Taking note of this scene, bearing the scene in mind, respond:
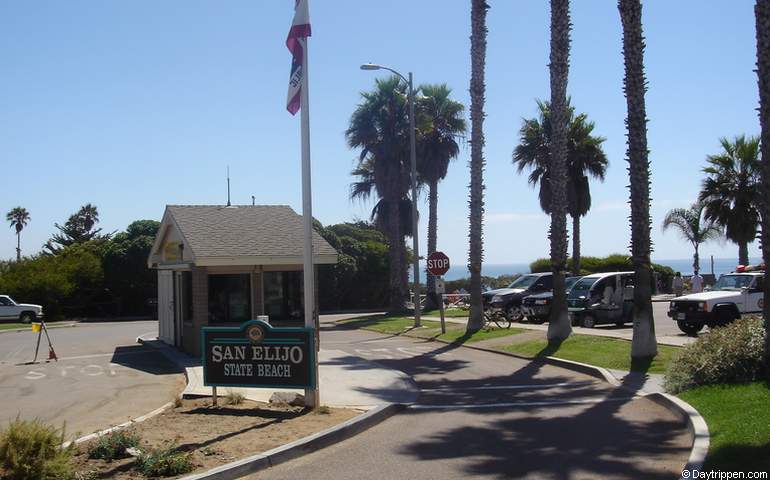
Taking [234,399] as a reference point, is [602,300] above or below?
above

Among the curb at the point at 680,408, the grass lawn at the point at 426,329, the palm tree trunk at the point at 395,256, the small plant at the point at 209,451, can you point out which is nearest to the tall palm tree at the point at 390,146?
the palm tree trunk at the point at 395,256

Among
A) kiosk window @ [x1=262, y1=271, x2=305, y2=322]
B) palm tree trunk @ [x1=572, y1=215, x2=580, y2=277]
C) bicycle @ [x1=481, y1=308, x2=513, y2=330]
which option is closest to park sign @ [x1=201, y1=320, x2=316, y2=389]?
kiosk window @ [x1=262, y1=271, x2=305, y2=322]

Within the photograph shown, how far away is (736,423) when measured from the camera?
857 centimetres

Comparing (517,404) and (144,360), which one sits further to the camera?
(144,360)

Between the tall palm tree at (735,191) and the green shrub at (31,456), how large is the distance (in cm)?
2945

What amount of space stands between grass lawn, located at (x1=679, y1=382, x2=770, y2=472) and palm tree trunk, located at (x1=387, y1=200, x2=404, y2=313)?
26.3m

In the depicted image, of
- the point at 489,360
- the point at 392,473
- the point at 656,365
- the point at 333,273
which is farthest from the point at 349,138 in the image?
the point at 392,473

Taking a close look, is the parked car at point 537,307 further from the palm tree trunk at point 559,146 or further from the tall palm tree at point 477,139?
the palm tree trunk at point 559,146

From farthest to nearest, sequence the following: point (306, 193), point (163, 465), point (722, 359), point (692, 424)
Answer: point (306, 193) < point (722, 359) < point (692, 424) < point (163, 465)

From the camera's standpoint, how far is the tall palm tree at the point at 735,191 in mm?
31141

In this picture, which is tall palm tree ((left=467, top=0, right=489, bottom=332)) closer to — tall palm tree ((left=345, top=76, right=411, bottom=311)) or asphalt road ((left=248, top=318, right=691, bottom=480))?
asphalt road ((left=248, top=318, right=691, bottom=480))

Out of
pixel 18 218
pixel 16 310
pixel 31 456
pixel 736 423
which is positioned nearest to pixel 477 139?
pixel 736 423

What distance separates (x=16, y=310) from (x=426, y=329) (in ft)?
79.0

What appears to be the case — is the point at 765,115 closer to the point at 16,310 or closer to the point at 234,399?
the point at 234,399
